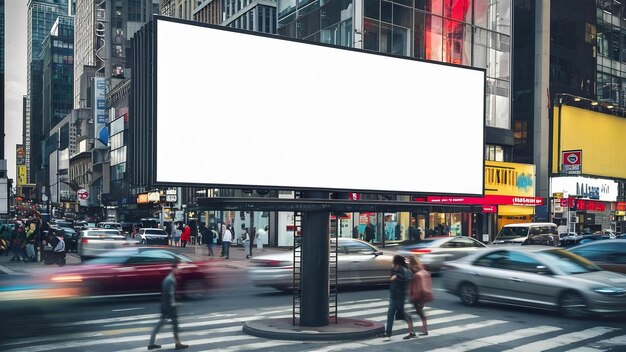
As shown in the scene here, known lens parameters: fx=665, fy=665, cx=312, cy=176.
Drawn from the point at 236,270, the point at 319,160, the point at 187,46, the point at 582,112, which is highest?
the point at 582,112

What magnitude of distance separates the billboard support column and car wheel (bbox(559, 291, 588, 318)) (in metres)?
5.51

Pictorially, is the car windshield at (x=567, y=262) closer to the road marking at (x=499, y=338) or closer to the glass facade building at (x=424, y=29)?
the road marking at (x=499, y=338)

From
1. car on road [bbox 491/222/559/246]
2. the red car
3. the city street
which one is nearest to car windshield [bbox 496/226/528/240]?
car on road [bbox 491/222/559/246]

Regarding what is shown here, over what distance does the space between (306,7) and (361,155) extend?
3821 centimetres

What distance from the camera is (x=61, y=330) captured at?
30.1 feet

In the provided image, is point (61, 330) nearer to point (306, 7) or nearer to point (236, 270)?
point (236, 270)

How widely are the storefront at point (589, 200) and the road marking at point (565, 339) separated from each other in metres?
41.3

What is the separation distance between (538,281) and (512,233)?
22.0 meters

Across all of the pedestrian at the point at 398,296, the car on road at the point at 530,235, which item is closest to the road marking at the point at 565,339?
the pedestrian at the point at 398,296

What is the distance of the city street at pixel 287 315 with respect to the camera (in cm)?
1109

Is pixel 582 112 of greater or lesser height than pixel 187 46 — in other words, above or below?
above

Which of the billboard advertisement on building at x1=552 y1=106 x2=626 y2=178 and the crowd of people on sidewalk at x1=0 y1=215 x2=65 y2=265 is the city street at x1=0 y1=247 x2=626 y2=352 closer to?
the crowd of people on sidewalk at x1=0 y1=215 x2=65 y2=265

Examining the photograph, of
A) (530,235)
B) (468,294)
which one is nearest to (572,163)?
(530,235)

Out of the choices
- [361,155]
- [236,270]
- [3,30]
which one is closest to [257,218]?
[236,270]
